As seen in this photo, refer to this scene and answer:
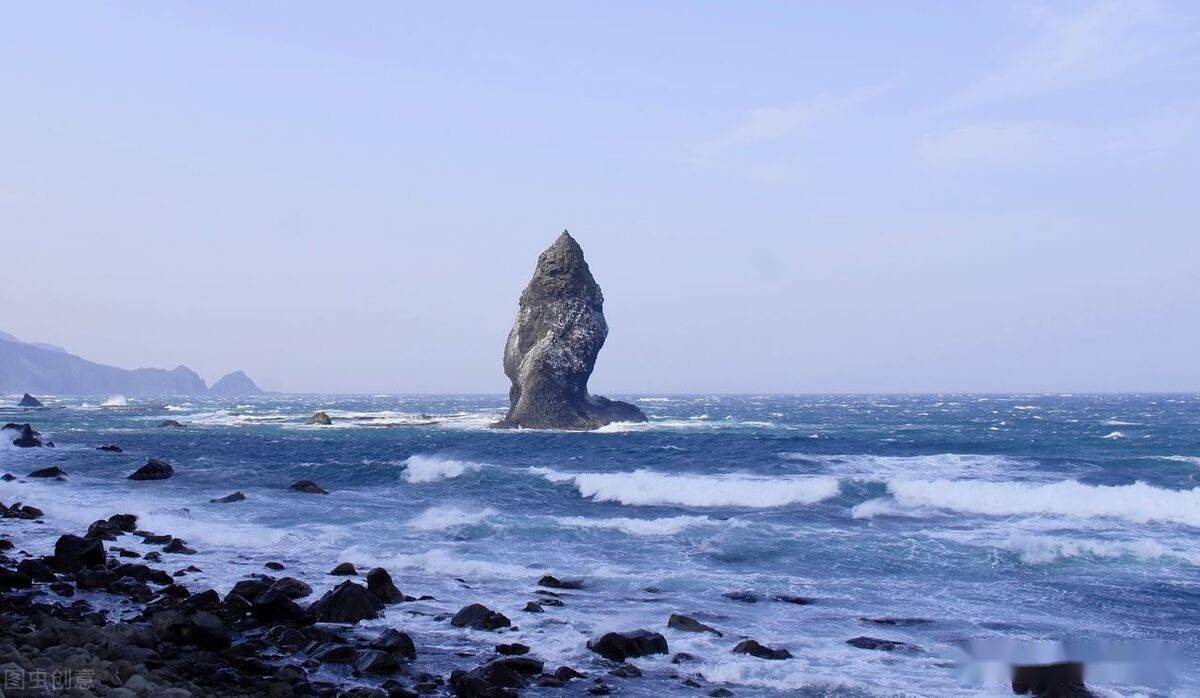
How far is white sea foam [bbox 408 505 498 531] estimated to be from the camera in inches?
940

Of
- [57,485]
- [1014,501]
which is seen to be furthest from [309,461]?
[1014,501]

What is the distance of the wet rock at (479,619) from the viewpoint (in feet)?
45.2

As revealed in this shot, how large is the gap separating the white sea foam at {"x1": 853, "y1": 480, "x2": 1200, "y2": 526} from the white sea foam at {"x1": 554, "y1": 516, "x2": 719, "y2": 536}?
6.25m

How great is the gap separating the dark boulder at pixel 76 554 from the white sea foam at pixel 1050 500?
881 inches

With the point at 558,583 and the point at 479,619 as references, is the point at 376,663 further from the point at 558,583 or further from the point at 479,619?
the point at 558,583

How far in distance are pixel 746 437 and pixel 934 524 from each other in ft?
106

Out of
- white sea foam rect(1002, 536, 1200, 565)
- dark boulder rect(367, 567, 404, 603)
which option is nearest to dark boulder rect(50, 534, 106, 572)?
dark boulder rect(367, 567, 404, 603)

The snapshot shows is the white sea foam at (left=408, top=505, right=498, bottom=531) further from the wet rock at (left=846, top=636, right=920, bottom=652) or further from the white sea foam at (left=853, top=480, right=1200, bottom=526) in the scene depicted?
the wet rock at (left=846, top=636, right=920, bottom=652)

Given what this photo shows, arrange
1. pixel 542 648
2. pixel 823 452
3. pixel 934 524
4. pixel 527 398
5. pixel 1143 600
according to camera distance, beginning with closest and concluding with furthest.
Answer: pixel 542 648, pixel 1143 600, pixel 934 524, pixel 823 452, pixel 527 398

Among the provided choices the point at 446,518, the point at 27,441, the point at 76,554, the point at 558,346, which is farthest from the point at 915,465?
the point at 27,441

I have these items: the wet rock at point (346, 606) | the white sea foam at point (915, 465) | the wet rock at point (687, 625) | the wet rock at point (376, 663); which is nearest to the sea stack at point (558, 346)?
the white sea foam at point (915, 465)

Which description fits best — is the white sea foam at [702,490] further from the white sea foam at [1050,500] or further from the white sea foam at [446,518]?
the white sea foam at [446,518]

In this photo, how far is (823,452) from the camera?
48.3 m

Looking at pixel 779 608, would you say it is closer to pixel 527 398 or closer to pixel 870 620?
pixel 870 620
